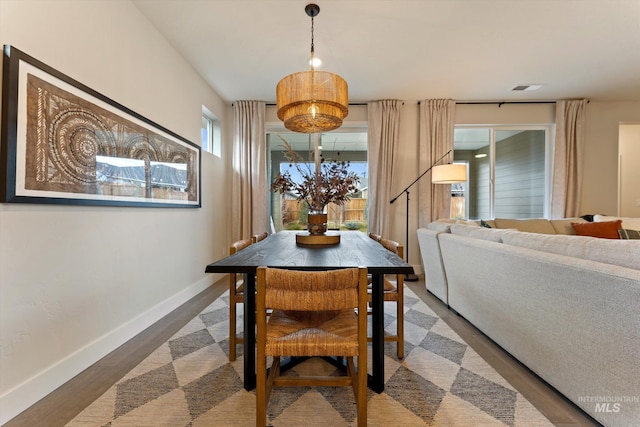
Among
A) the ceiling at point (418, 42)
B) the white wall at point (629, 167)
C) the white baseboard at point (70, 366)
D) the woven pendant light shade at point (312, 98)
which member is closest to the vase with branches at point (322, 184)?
the woven pendant light shade at point (312, 98)

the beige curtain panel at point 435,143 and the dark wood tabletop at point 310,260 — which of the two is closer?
the dark wood tabletop at point 310,260

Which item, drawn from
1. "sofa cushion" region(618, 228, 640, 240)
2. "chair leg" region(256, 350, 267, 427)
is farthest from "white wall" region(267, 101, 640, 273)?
"chair leg" region(256, 350, 267, 427)

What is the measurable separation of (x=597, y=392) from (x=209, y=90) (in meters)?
4.29

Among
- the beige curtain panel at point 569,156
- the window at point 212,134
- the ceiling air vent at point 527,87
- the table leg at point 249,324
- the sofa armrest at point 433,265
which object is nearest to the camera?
the table leg at point 249,324

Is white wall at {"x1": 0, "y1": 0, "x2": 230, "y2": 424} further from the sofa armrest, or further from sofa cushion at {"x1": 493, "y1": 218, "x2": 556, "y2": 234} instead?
sofa cushion at {"x1": 493, "y1": 218, "x2": 556, "y2": 234}

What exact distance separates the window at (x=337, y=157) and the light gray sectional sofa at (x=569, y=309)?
2.24 meters

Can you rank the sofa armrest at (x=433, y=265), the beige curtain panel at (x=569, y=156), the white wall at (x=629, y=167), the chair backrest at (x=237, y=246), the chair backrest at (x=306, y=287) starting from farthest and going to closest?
the white wall at (x=629, y=167) → the beige curtain panel at (x=569, y=156) → the sofa armrest at (x=433, y=265) → the chair backrest at (x=237, y=246) → the chair backrest at (x=306, y=287)

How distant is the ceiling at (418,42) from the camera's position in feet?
7.10

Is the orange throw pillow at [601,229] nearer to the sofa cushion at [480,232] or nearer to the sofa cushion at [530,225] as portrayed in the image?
the sofa cushion at [530,225]

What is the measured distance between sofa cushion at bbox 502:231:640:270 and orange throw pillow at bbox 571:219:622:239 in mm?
2166

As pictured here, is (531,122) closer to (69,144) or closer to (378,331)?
(378,331)

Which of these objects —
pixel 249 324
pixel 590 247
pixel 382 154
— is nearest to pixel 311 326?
pixel 249 324

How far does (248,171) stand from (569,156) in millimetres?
4800

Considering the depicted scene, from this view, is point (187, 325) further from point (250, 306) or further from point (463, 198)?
point (463, 198)
